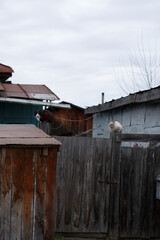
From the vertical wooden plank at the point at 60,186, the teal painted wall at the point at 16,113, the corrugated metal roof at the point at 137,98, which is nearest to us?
the vertical wooden plank at the point at 60,186

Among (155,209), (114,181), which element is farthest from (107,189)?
(155,209)

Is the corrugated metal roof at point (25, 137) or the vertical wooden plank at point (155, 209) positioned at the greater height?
the corrugated metal roof at point (25, 137)

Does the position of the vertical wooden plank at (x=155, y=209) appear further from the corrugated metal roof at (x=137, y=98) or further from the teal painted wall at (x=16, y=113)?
the teal painted wall at (x=16, y=113)

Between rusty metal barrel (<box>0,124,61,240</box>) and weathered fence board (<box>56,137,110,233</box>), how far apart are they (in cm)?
265

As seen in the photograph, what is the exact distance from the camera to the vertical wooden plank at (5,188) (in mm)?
3904

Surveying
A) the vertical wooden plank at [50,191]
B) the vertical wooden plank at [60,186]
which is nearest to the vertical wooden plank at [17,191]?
the vertical wooden plank at [50,191]

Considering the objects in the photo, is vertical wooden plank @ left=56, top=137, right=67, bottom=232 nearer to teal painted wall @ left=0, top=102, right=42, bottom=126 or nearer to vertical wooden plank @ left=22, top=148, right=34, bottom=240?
vertical wooden plank @ left=22, top=148, right=34, bottom=240

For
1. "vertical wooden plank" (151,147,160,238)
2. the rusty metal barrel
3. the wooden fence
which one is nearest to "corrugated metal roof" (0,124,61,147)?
the rusty metal barrel

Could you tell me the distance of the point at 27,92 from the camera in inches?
398

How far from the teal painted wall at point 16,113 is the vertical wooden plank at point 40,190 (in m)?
6.41

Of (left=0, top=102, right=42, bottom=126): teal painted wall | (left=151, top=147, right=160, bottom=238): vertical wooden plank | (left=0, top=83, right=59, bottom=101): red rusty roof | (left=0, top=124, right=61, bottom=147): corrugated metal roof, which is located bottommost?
(left=151, top=147, right=160, bottom=238): vertical wooden plank

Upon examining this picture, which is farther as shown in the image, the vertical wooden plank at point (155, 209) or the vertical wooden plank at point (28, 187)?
the vertical wooden plank at point (155, 209)

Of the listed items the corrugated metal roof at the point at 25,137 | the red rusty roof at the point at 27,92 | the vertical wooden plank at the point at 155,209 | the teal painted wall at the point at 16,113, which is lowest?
the vertical wooden plank at the point at 155,209

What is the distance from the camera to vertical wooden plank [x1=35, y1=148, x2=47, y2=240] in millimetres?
3989
